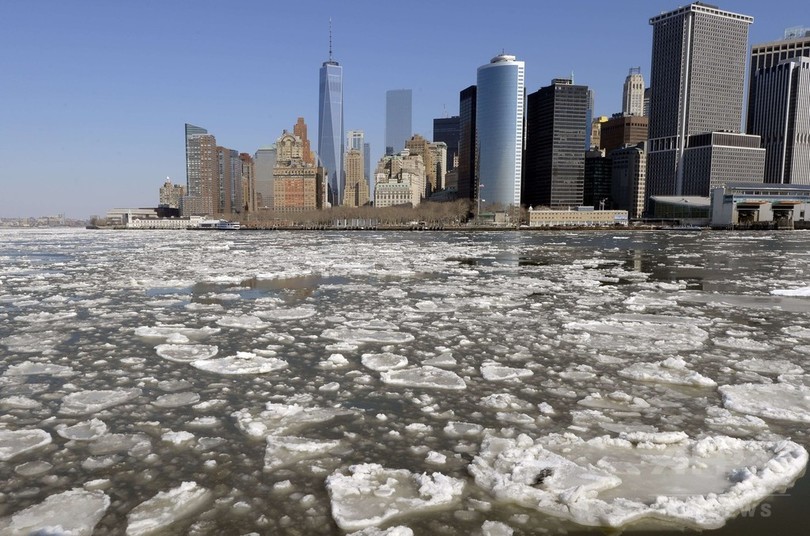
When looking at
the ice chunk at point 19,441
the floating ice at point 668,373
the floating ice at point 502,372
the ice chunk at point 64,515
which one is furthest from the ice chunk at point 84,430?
the floating ice at point 668,373

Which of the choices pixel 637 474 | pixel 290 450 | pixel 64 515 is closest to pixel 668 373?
pixel 637 474

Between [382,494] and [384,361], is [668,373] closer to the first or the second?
[384,361]

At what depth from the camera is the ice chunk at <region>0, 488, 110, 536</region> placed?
394 centimetres

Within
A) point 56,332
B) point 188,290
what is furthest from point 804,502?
point 188,290

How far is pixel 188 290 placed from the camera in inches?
674

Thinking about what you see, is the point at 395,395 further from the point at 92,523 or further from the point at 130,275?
the point at 130,275

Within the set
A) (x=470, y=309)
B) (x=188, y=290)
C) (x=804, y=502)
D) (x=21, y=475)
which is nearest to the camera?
(x=804, y=502)

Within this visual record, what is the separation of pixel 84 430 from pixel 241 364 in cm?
267

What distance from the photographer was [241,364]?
27.0ft

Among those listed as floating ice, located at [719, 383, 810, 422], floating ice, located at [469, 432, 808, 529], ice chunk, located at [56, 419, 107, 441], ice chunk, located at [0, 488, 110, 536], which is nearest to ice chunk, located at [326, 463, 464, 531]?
floating ice, located at [469, 432, 808, 529]

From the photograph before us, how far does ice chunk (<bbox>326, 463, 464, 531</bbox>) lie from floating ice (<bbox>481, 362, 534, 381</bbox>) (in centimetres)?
311

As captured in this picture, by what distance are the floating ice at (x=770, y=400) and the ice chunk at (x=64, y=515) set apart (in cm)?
672

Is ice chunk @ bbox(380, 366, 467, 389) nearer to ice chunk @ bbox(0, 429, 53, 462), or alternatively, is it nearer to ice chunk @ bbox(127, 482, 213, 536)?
ice chunk @ bbox(127, 482, 213, 536)

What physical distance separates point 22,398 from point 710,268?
2725cm
